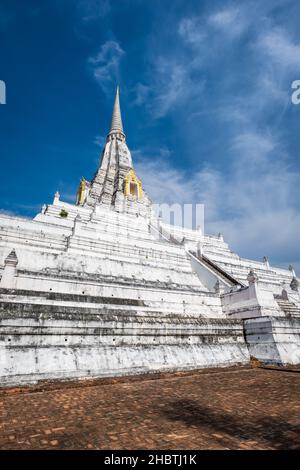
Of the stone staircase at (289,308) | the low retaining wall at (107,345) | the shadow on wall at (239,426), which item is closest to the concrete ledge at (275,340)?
the low retaining wall at (107,345)

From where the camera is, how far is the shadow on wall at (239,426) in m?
3.70

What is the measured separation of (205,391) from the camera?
6852 millimetres

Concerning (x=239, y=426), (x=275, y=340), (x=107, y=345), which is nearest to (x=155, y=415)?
(x=239, y=426)

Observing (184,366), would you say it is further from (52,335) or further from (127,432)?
(127,432)

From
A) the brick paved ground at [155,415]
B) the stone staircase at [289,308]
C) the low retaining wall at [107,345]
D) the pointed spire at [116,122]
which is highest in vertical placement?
the pointed spire at [116,122]

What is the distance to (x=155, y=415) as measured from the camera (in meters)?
4.96

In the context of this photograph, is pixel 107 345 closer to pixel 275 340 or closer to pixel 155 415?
pixel 155 415

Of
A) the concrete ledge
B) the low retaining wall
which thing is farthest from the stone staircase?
the low retaining wall

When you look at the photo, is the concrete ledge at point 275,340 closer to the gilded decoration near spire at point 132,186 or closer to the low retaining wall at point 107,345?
the low retaining wall at point 107,345

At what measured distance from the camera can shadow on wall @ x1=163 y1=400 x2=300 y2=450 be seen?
3.70m

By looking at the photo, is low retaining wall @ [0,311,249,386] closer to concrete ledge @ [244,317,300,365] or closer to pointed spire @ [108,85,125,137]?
concrete ledge @ [244,317,300,365]

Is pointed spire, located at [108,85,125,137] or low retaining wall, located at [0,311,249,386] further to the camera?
pointed spire, located at [108,85,125,137]
